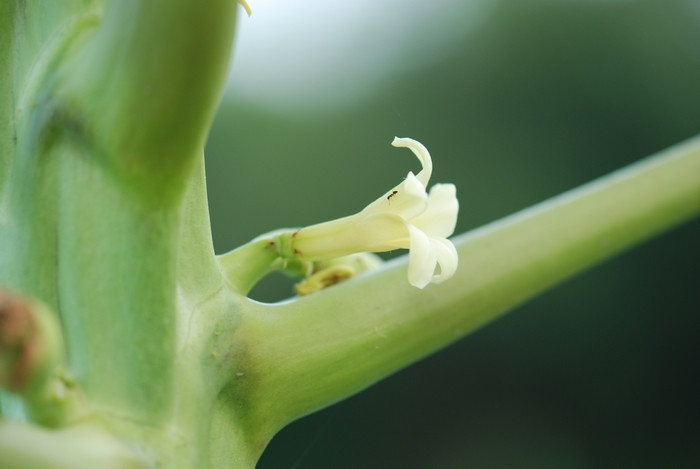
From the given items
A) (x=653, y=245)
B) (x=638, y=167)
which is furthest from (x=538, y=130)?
(x=638, y=167)

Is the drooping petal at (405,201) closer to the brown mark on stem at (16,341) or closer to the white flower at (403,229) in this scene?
the white flower at (403,229)

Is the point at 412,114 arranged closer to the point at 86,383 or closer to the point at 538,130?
the point at 538,130

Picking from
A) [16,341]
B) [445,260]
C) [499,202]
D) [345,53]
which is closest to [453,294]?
[445,260]

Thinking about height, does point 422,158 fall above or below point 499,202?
below

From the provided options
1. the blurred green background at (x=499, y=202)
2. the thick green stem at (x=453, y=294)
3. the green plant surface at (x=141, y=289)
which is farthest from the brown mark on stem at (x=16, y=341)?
the blurred green background at (x=499, y=202)

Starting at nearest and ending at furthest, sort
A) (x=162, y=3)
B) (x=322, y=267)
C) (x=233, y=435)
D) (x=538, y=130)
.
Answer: (x=162, y=3) → (x=233, y=435) → (x=322, y=267) → (x=538, y=130)

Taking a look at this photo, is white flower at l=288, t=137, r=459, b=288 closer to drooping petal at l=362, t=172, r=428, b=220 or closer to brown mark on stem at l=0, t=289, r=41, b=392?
drooping petal at l=362, t=172, r=428, b=220

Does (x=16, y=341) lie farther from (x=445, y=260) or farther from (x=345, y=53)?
(x=345, y=53)
